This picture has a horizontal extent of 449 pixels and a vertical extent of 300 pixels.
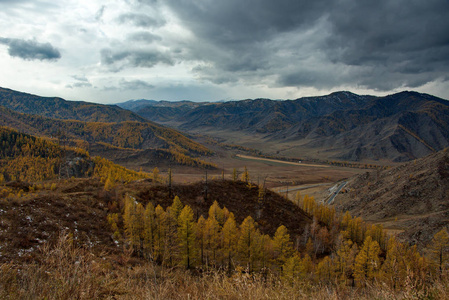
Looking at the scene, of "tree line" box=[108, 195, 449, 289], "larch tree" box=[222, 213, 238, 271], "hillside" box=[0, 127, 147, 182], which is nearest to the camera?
"tree line" box=[108, 195, 449, 289]

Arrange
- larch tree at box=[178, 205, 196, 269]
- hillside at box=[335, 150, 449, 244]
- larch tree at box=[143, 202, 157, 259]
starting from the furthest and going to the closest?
hillside at box=[335, 150, 449, 244] → larch tree at box=[178, 205, 196, 269] → larch tree at box=[143, 202, 157, 259]

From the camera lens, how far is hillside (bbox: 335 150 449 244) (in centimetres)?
9262

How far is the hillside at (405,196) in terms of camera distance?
92625 millimetres

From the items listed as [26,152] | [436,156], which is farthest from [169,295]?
[26,152]

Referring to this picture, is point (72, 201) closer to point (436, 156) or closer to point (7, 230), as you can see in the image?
point (7, 230)

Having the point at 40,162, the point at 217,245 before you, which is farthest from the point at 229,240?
the point at 40,162

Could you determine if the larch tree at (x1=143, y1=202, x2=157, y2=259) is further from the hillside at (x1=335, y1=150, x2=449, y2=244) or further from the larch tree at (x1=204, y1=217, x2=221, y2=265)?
the hillside at (x1=335, y1=150, x2=449, y2=244)

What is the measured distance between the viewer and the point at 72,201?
1560 inches

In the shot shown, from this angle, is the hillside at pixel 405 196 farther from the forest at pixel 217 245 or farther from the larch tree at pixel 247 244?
the larch tree at pixel 247 244

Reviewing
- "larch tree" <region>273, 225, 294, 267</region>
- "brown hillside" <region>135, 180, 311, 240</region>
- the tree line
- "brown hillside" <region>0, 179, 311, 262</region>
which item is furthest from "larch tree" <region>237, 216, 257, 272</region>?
"brown hillside" <region>135, 180, 311, 240</region>

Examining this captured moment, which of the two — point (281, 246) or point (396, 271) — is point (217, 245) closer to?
point (281, 246)

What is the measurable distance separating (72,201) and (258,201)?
49564 millimetres

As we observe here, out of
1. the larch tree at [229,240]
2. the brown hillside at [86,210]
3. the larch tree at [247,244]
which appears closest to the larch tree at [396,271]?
the larch tree at [247,244]

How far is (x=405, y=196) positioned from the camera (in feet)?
340
